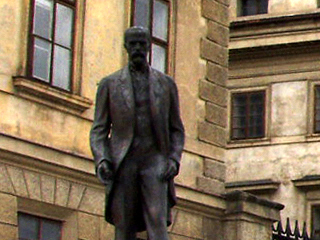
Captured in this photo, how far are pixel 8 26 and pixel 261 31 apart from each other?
18.8m

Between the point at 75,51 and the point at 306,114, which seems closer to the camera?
the point at 75,51

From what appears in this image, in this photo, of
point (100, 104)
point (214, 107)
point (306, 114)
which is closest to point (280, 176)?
point (306, 114)

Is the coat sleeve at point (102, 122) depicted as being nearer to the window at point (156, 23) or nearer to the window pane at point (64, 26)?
the window pane at point (64, 26)

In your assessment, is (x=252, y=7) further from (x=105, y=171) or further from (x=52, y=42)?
(x=105, y=171)

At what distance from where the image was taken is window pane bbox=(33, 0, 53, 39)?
899 inches

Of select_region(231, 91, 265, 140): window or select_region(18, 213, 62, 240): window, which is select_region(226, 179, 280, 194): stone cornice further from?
select_region(18, 213, 62, 240): window

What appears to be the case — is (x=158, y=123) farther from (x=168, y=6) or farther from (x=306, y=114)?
(x=306, y=114)

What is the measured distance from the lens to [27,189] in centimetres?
2222

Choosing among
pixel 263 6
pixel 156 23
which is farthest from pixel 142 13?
pixel 263 6

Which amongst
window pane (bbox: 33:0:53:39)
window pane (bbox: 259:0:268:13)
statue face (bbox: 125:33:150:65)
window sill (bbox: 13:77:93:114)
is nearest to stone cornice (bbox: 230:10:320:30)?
window pane (bbox: 259:0:268:13)

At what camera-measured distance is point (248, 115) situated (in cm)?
4075

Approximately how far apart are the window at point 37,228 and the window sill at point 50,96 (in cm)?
161

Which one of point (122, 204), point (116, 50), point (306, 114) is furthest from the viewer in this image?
point (306, 114)

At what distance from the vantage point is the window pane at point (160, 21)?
2566cm
